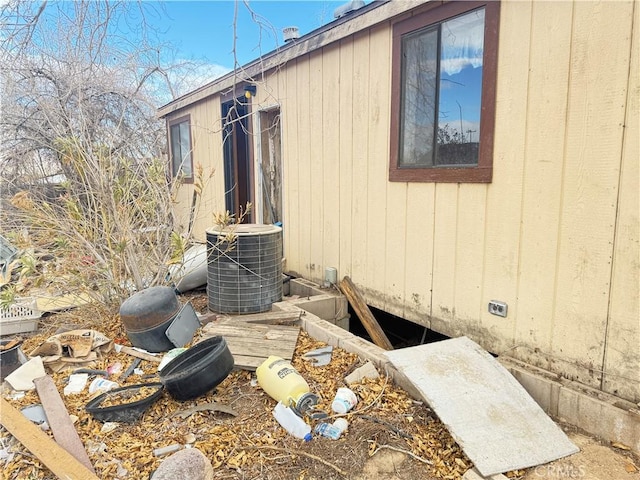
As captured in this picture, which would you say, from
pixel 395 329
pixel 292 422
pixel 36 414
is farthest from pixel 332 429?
pixel 395 329

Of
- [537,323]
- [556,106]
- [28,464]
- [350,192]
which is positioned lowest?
[28,464]

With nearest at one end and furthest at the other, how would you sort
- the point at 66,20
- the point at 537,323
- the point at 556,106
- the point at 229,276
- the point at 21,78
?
the point at 556,106 < the point at 537,323 < the point at 229,276 < the point at 66,20 < the point at 21,78

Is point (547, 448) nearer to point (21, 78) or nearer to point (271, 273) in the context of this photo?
point (271, 273)

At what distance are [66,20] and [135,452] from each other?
234 inches

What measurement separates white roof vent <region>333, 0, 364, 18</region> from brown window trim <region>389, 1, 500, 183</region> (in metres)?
0.99

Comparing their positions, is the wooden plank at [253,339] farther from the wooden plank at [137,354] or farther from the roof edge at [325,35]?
the roof edge at [325,35]

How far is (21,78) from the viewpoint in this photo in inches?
273

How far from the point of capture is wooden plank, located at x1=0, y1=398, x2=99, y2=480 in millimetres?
2008

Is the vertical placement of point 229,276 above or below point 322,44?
below

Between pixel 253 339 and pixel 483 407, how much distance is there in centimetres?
185

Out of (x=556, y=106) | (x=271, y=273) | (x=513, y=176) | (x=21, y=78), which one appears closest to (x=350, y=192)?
(x=271, y=273)

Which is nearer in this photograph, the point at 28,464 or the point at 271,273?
the point at 28,464

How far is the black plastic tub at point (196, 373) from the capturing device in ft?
8.55

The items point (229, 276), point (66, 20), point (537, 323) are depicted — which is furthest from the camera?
point (66, 20)
